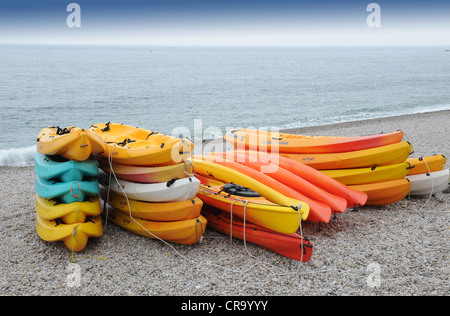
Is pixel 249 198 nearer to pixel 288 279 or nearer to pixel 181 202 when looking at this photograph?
pixel 181 202

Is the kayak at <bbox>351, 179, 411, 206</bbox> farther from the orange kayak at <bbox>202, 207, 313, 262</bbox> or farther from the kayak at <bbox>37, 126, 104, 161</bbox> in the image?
the kayak at <bbox>37, 126, 104, 161</bbox>

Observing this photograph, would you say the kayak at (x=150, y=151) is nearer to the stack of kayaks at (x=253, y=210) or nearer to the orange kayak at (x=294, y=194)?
the stack of kayaks at (x=253, y=210)

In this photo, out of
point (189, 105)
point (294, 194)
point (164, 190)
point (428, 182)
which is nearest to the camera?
point (164, 190)

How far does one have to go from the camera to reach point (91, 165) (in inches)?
171

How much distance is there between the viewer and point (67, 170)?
4.17 metres

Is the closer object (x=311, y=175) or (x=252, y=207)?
(x=252, y=207)

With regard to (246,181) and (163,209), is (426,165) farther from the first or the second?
(163,209)

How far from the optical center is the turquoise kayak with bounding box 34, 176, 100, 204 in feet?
13.4

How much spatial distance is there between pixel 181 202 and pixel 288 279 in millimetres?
1451

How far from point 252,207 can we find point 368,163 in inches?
85.9

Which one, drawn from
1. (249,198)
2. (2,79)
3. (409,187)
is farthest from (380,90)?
(2,79)

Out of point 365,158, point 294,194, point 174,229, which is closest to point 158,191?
point 174,229
